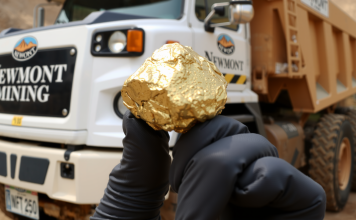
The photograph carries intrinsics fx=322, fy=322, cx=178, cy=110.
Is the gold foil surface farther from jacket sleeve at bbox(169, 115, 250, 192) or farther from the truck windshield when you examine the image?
the truck windshield

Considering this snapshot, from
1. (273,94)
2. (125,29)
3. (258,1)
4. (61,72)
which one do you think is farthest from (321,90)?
(61,72)

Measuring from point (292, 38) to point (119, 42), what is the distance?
2060 mm

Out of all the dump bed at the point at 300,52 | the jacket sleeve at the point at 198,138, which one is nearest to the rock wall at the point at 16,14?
the dump bed at the point at 300,52

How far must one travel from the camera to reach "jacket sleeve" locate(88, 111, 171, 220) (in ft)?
3.81

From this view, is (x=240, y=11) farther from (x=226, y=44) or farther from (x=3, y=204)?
(x=3, y=204)

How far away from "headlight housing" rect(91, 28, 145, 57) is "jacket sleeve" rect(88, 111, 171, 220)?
96 centimetres

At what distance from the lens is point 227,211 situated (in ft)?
3.64

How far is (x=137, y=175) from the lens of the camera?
1.20m

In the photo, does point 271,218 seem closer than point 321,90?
Yes

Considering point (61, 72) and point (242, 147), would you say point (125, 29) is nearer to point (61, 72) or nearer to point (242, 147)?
point (61, 72)

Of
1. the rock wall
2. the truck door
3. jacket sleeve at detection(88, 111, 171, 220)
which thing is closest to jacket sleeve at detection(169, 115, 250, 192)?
jacket sleeve at detection(88, 111, 171, 220)

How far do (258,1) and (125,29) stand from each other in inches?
70.8

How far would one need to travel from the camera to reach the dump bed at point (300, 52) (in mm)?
3300

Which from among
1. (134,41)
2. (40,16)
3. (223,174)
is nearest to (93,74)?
(134,41)
